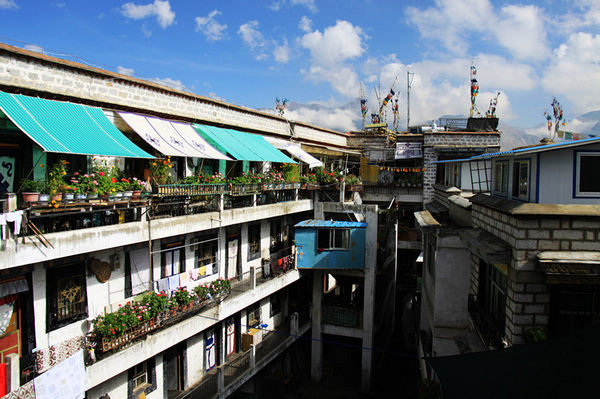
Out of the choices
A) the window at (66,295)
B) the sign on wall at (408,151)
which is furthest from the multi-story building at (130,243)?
the sign on wall at (408,151)

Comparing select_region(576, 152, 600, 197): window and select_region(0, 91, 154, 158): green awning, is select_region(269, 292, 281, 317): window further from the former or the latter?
select_region(576, 152, 600, 197): window

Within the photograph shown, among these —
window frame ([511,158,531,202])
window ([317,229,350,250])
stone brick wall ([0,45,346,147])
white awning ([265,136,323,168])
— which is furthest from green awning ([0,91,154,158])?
window ([317,229,350,250])

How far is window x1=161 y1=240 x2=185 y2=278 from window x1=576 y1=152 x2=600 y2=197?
12.2 meters

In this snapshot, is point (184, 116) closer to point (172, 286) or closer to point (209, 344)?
point (172, 286)

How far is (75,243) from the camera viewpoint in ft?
34.0

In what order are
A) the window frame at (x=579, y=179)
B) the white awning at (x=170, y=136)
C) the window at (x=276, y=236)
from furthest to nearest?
the window at (x=276, y=236), the white awning at (x=170, y=136), the window frame at (x=579, y=179)

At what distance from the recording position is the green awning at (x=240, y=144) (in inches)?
647

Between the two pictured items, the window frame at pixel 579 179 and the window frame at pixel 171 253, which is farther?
the window frame at pixel 171 253

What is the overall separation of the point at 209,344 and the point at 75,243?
8308 mm

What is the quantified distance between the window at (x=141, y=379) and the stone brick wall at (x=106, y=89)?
8.72 metres

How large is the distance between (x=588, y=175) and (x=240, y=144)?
41.9 feet

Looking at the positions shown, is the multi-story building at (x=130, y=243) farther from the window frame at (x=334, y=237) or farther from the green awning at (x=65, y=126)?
the window frame at (x=334, y=237)

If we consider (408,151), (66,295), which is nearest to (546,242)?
(66,295)

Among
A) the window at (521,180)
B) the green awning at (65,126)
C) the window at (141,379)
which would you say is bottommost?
the window at (141,379)
